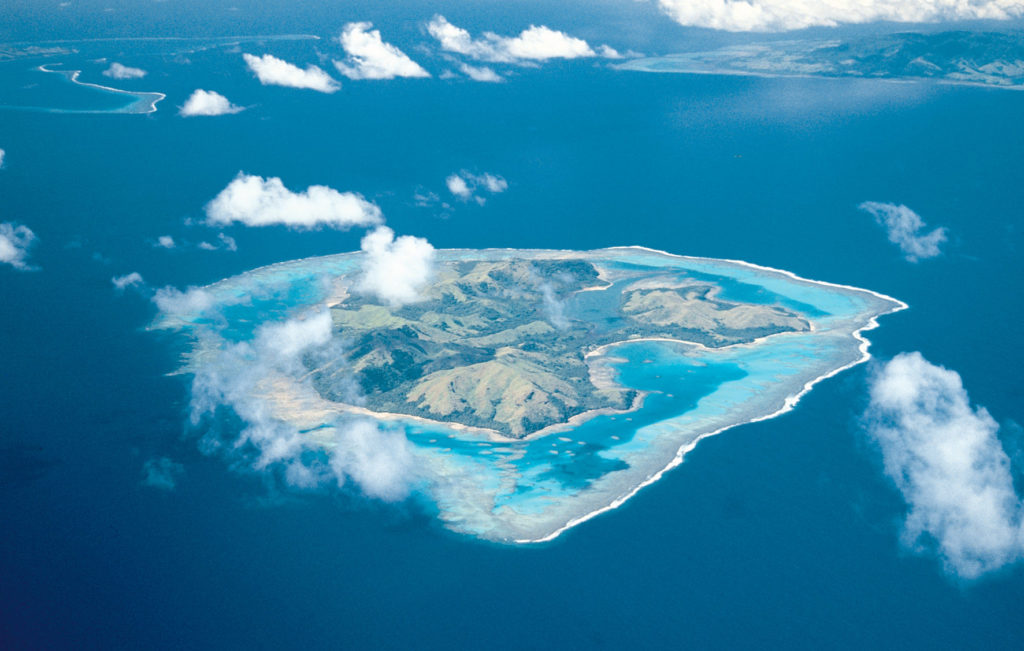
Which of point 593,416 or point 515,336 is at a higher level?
point 593,416

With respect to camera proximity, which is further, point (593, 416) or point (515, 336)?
point (515, 336)

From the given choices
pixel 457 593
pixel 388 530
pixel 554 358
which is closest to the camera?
pixel 457 593

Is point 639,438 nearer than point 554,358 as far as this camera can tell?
Yes

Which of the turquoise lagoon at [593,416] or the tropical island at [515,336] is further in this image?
the tropical island at [515,336]

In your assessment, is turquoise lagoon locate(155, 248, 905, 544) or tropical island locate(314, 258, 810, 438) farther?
tropical island locate(314, 258, 810, 438)

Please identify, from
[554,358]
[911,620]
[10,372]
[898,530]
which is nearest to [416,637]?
[911,620]

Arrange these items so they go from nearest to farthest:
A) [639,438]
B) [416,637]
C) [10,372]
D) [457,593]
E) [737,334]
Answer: [416,637] < [457,593] < [639,438] < [10,372] < [737,334]

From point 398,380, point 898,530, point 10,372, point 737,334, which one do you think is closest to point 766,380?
point 737,334

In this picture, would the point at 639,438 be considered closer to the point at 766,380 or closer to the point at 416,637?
the point at 766,380
